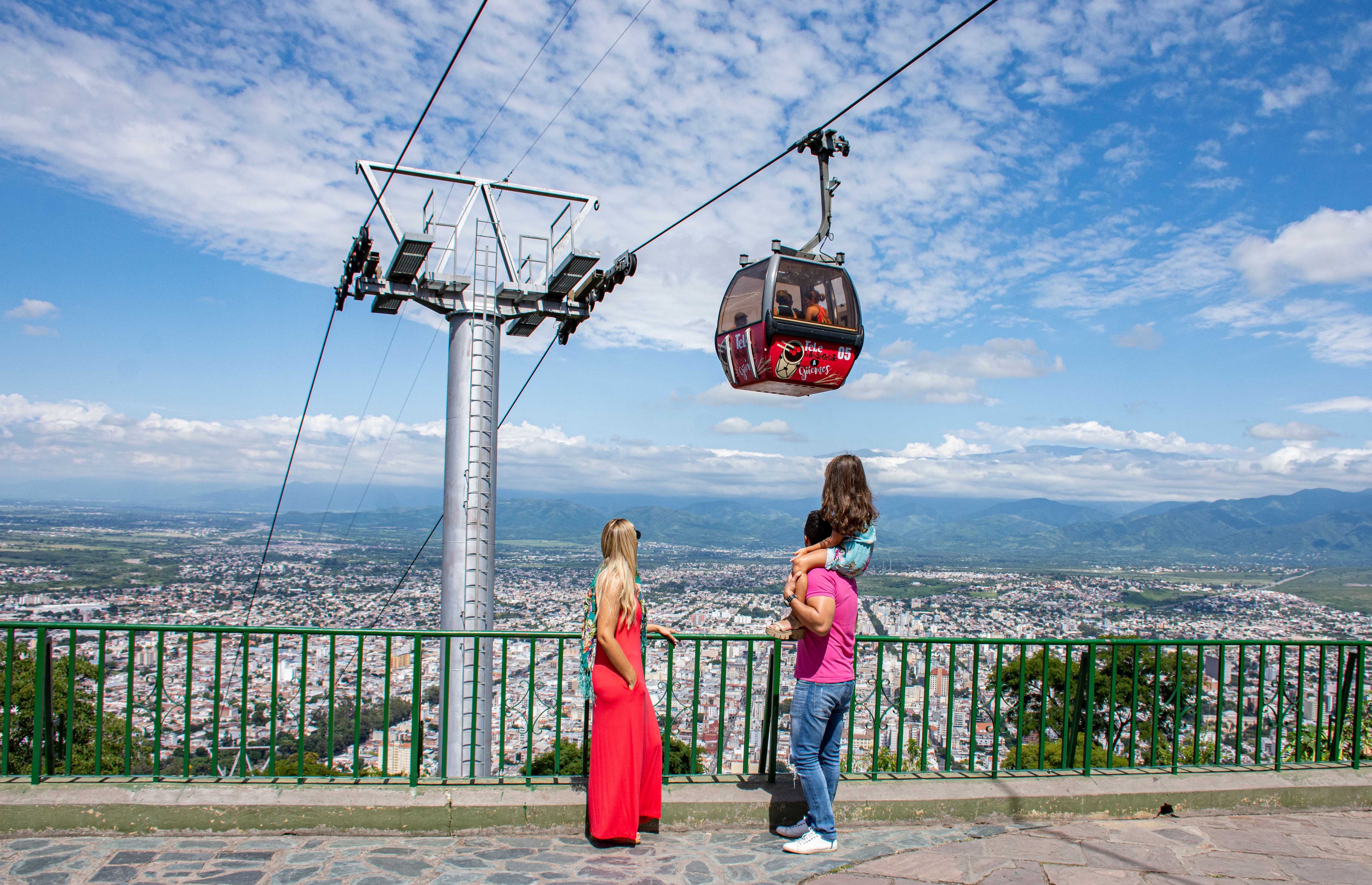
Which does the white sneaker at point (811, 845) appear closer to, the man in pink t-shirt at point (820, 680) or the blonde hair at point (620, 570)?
the man in pink t-shirt at point (820, 680)

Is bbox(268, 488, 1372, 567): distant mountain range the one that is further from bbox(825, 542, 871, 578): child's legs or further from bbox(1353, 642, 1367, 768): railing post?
bbox(825, 542, 871, 578): child's legs

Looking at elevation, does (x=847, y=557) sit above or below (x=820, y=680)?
above

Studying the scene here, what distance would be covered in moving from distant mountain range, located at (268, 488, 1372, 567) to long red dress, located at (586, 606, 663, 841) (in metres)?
96.7

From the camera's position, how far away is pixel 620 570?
4.76 meters

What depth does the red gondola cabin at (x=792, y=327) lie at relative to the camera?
25.1 feet

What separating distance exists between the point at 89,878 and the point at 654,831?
9.35 ft

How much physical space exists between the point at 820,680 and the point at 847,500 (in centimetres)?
97

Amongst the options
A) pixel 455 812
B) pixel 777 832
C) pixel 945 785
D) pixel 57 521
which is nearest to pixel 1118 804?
pixel 945 785

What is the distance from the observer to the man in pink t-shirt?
4.64 meters

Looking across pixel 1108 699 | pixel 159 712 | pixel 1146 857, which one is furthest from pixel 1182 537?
pixel 159 712

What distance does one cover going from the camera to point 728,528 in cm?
15038

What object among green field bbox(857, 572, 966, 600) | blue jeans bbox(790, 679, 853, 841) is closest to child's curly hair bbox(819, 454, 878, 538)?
blue jeans bbox(790, 679, 853, 841)

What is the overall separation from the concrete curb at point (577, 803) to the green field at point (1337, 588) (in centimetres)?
5482

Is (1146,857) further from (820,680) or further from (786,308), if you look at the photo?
(786,308)
